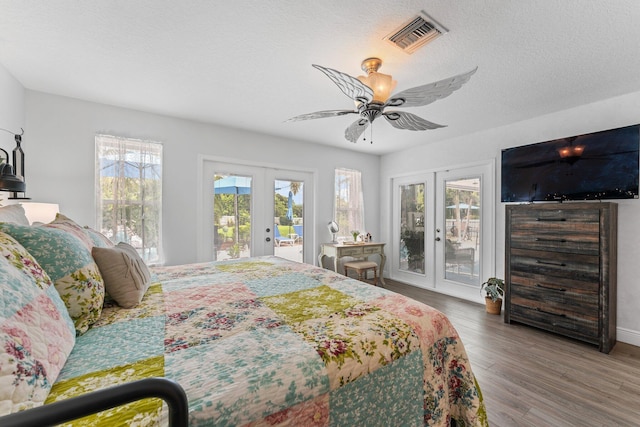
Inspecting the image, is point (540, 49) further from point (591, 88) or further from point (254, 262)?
point (254, 262)

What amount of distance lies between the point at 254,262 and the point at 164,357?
168 cm

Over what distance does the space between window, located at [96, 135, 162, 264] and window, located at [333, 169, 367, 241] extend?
9.04 ft

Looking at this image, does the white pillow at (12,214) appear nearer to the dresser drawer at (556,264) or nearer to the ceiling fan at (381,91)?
the ceiling fan at (381,91)

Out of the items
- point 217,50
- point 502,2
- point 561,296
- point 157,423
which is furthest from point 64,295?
point 561,296

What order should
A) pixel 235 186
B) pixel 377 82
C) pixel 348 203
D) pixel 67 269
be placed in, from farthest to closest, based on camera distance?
pixel 348 203 < pixel 235 186 < pixel 377 82 < pixel 67 269

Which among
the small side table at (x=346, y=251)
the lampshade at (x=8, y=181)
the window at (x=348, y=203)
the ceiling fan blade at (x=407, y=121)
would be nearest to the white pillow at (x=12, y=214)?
the lampshade at (x=8, y=181)

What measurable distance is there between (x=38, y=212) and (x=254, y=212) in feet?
7.57

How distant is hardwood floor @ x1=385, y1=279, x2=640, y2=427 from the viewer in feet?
5.65

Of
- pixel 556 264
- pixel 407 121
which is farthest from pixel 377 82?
pixel 556 264

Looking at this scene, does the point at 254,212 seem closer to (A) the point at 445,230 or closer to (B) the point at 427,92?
(B) the point at 427,92

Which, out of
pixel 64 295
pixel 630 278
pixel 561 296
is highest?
pixel 64 295

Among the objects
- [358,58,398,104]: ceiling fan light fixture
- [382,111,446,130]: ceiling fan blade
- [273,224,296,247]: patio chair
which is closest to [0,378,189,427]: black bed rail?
[358,58,398,104]: ceiling fan light fixture

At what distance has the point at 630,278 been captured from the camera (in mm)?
2697

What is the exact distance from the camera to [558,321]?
2.76 m
